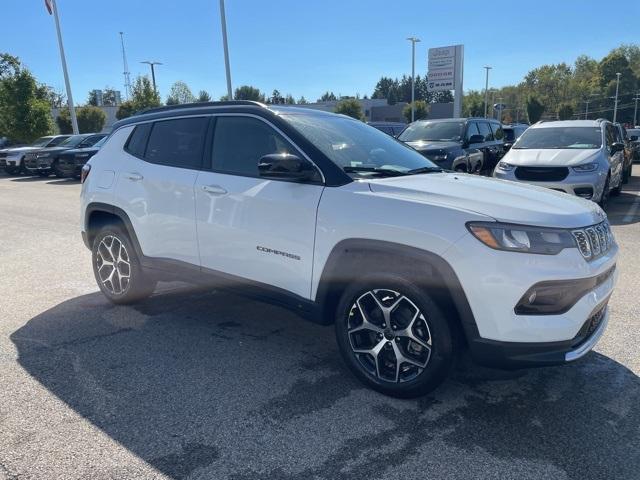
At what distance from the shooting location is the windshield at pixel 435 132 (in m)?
12.0

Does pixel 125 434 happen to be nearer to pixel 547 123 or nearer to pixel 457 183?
pixel 457 183

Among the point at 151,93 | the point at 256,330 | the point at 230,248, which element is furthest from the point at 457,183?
the point at 151,93

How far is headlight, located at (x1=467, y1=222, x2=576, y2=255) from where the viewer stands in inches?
110

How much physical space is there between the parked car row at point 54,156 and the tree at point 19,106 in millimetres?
6643

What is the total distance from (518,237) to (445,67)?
3596cm

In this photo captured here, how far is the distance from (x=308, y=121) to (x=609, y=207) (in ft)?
30.1

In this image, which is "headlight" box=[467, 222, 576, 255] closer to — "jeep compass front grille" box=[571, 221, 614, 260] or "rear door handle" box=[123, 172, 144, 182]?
"jeep compass front grille" box=[571, 221, 614, 260]

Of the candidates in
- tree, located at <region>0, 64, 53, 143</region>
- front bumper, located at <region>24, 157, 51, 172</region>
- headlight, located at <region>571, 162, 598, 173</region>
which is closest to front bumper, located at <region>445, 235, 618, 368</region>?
headlight, located at <region>571, 162, 598, 173</region>

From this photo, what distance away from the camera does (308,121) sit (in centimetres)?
403

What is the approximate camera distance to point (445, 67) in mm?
35906

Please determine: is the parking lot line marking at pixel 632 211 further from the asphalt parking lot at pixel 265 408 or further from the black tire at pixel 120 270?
the black tire at pixel 120 270

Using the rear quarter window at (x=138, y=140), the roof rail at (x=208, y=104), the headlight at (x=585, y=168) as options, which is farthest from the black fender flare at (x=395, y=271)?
the headlight at (x=585, y=168)

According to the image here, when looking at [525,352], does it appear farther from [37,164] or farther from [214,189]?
[37,164]

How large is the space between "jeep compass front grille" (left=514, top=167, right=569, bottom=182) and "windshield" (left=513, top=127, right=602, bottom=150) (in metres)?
1.26
